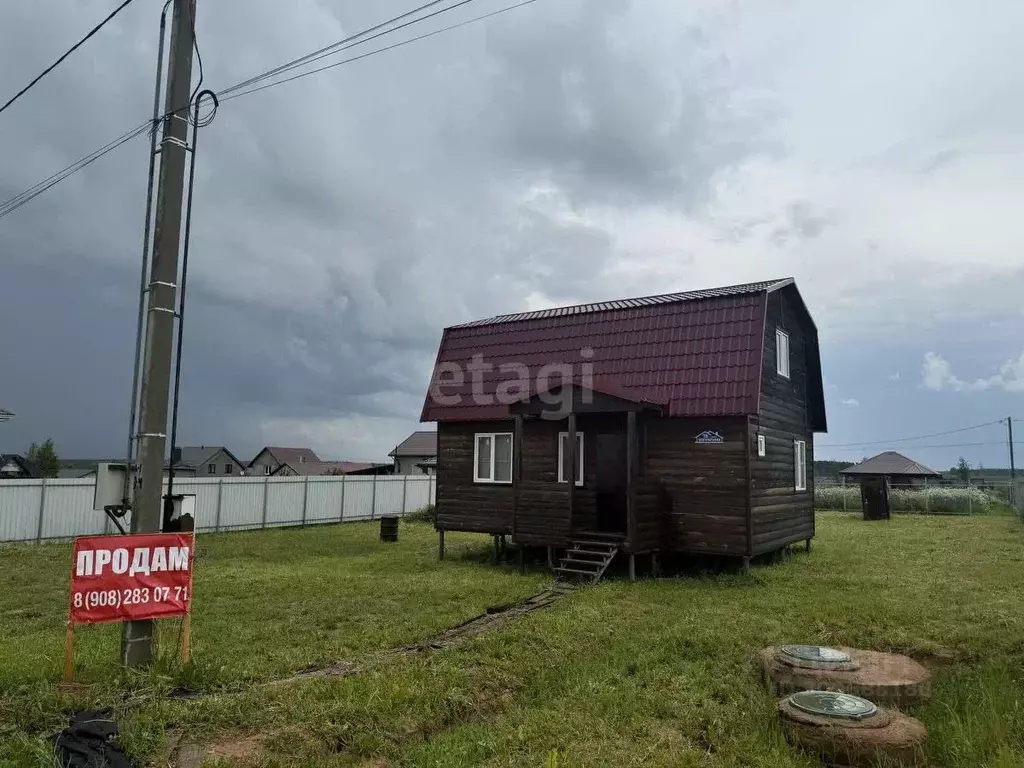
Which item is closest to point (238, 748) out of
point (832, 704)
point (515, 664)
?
point (515, 664)

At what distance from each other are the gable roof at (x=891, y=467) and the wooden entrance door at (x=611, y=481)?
2859cm

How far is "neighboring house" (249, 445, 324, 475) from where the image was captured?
6944 centimetres

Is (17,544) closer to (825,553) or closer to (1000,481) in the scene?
(825,553)

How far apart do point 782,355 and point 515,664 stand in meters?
11.0

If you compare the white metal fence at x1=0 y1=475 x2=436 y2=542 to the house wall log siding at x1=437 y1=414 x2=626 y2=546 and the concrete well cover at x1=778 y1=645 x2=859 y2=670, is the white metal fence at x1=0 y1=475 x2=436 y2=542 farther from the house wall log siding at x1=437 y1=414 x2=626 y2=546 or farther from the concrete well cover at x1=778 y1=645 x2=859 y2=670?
the concrete well cover at x1=778 y1=645 x2=859 y2=670

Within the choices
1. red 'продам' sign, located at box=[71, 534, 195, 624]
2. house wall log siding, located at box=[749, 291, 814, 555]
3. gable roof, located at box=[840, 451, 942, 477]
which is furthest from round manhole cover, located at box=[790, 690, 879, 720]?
gable roof, located at box=[840, 451, 942, 477]

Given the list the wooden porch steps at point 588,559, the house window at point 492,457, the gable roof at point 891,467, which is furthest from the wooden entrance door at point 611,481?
the gable roof at point 891,467

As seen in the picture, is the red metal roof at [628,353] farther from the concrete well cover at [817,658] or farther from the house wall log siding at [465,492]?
the concrete well cover at [817,658]

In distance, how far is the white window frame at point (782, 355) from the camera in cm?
1564

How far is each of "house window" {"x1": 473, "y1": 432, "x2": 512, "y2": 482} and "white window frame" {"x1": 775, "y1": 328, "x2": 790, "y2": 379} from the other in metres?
6.01

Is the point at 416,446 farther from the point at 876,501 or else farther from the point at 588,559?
the point at 588,559

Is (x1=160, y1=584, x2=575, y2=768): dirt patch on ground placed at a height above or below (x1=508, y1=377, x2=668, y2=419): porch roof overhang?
below

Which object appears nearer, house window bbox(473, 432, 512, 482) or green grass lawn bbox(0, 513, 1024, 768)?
green grass lawn bbox(0, 513, 1024, 768)

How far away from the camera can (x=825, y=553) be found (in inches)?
679
